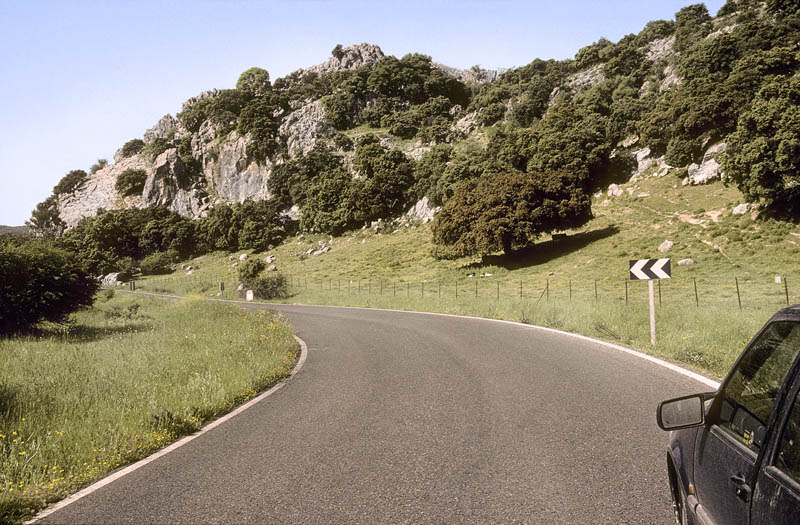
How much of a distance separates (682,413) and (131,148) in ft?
652

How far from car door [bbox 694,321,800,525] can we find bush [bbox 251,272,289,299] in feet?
142

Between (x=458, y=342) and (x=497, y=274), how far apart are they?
104 feet

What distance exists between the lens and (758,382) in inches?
82.6

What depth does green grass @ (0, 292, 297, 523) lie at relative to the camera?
15.1 ft

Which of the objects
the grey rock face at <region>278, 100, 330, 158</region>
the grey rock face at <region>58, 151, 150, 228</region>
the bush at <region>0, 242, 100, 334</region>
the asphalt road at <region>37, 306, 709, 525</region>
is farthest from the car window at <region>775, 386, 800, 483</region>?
the grey rock face at <region>58, 151, 150, 228</region>

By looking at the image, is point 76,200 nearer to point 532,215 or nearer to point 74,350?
point 532,215

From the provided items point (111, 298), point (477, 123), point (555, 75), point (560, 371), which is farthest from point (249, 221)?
point (560, 371)

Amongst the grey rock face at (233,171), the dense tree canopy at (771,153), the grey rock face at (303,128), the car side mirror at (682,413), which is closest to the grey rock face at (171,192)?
the grey rock face at (233,171)

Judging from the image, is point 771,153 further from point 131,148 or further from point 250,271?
point 131,148

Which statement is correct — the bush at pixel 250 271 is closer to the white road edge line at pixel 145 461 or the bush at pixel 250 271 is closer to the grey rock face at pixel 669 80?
the white road edge line at pixel 145 461

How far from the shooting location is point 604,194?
62344mm

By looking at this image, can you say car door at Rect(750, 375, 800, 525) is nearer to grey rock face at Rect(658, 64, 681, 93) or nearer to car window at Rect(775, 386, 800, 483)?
car window at Rect(775, 386, 800, 483)

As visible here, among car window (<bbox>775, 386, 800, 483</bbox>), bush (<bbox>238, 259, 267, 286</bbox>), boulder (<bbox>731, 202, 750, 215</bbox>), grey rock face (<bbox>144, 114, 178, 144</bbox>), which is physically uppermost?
grey rock face (<bbox>144, 114, 178, 144</bbox>)

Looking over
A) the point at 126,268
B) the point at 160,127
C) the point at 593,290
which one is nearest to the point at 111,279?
the point at 126,268
